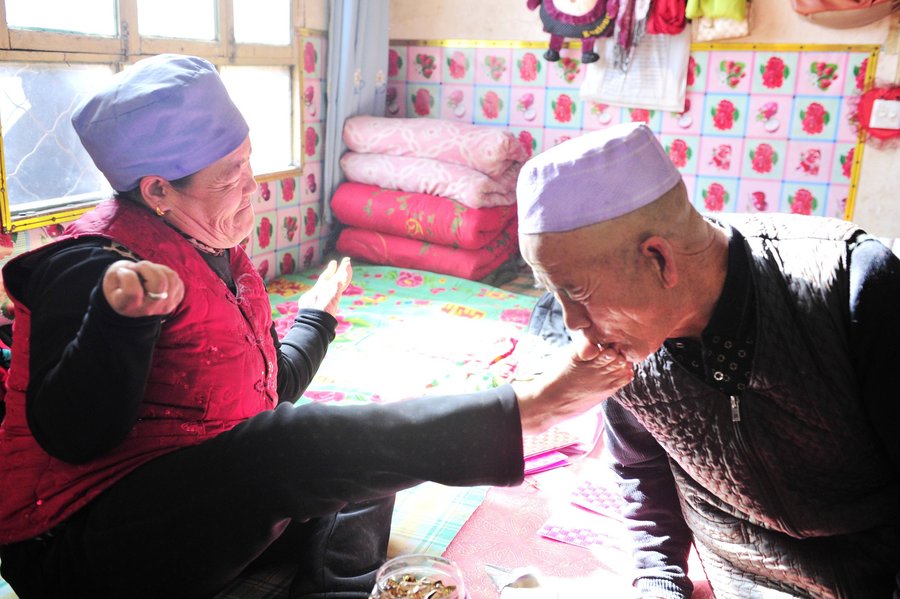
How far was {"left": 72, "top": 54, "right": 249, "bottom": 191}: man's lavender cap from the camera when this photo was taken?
4.71 ft

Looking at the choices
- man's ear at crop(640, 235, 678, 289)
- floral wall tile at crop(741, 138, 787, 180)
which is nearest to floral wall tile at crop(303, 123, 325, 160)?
floral wall tile at crop(741, 138, 787, 180)

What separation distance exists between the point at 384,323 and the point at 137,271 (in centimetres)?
232

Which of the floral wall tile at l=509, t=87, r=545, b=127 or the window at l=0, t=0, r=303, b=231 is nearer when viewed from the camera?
the window at l=0, t=0, r=303, b=231

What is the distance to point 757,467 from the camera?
4.16ft

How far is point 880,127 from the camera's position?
374cm

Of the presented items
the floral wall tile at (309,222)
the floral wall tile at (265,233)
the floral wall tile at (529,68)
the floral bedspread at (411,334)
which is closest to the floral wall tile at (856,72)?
the floral wall tile at (529,68)

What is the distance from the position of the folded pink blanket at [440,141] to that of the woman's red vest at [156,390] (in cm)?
274

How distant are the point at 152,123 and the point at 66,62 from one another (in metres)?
1.66

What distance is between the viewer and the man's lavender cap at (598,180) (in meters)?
1.13

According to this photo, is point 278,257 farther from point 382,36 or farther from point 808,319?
point 808,319

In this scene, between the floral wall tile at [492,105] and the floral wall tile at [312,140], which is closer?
the floral wall tile at [312,140]

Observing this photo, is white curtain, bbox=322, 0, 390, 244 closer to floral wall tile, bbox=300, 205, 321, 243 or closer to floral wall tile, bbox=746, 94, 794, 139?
floral wall tile, bbox=300, 205, 321, 243

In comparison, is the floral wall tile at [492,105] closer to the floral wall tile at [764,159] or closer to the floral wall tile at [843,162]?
the floral wall tile at [764,159]

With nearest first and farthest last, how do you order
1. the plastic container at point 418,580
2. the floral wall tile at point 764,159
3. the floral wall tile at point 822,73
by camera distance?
1. the plastic container at point 418,580
2. the floral wall tile at point 822,73
3. the floral wall tile at point 764,159
